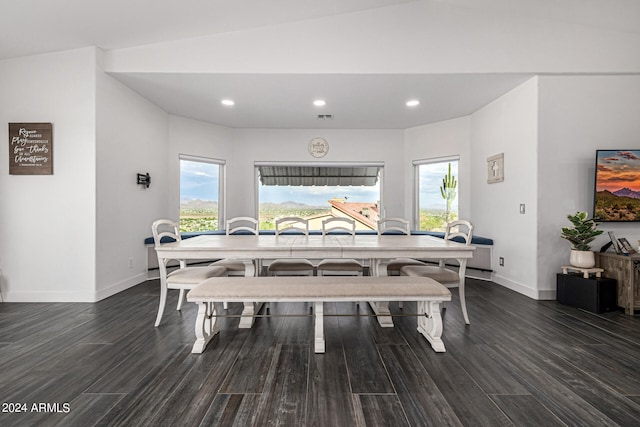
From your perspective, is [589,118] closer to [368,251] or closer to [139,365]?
[368,251]

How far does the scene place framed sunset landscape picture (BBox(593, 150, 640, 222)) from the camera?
3279mm

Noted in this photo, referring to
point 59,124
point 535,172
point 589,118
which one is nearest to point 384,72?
point 535,172

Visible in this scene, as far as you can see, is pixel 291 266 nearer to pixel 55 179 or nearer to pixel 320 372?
pixel 320 372

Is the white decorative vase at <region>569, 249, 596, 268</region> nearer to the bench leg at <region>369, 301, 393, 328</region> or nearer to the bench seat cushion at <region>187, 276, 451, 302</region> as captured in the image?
the bench seat cushion at <region>187, 276, 451, 302</region>

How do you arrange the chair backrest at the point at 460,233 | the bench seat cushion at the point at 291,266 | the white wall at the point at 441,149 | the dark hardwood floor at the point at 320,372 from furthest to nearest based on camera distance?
1. the white wall at the point at 441,149
2. the bench seat cushion at the point at 291,266
3. the chair backrest at the point at 460,233
4. the dark hardwood floor at the point at 320,372

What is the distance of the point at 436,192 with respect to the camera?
17.8 ft

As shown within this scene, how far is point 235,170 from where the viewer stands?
5594 mm

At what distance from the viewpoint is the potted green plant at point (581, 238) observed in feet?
10.1

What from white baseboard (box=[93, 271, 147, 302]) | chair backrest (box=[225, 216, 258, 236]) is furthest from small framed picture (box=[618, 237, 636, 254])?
white baseboard (box=[93, 271, 147, 302])

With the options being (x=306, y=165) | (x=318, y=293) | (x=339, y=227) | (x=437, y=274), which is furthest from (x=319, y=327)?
(x=306, y=165)

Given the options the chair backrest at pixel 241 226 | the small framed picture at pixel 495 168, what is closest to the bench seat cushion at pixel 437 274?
the chair backrest at pixel 241 226

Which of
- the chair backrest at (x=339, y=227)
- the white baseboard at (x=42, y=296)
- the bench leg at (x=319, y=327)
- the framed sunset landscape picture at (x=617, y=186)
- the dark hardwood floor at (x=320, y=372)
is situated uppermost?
the framed sunset landscape picture at (x=617, y=186)

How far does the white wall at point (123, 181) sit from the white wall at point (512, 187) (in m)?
4.98

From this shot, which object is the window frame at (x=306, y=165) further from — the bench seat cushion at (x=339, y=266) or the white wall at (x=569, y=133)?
the bench seat cushion at (x=339, y=266)
